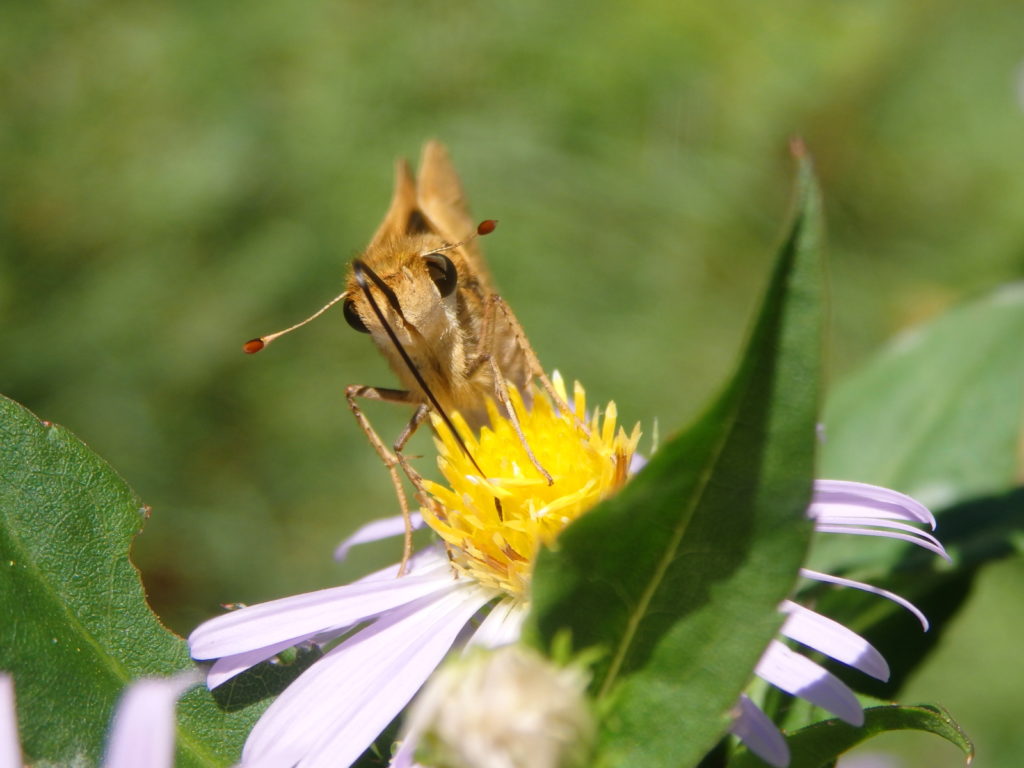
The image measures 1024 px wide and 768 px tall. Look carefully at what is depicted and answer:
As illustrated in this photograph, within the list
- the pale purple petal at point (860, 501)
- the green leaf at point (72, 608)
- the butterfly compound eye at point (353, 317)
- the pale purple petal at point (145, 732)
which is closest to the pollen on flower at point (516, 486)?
the butterfly compound eye at point (353, 317)

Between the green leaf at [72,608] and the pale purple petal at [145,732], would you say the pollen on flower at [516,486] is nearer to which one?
the green leaf at [72,608]

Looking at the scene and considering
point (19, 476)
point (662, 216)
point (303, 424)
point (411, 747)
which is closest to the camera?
point (411, 747)

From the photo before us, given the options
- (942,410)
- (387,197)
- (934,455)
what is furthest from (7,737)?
(387,197)

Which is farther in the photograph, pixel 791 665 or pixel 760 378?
pixel 791 665

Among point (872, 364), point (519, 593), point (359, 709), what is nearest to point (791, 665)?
point (519, 593)

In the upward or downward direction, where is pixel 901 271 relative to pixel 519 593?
downward

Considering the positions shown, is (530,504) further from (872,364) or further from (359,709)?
(872,364)

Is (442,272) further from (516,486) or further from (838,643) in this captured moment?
(838,643)

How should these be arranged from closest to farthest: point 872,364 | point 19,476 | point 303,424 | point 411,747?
1. point 411,747
2. point 19,476
3. point 872,364
4. point 303,424
